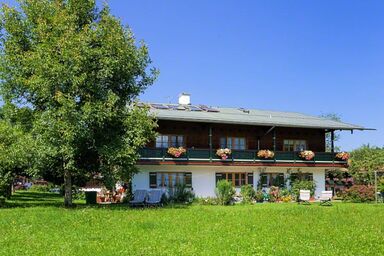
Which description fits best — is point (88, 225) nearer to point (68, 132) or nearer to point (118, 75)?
point (68, 132)

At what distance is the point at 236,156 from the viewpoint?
113 feet

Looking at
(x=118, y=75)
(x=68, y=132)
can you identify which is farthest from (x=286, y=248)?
(x=118, y=75)

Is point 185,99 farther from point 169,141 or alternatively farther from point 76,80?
point 76,80

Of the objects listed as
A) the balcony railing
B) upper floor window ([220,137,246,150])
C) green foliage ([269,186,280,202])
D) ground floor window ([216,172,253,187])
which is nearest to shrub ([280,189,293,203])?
green foliage ([269,186,280,202])

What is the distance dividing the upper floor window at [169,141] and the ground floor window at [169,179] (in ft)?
6.56

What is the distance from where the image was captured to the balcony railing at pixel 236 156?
106 feet

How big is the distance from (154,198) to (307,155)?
43.5ft

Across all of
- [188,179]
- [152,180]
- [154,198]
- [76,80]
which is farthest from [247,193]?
[76,80]

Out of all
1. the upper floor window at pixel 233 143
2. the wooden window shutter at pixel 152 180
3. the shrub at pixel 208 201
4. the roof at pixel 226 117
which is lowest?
the shrub at pixel 208 201

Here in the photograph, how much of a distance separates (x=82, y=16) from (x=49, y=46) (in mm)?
3116

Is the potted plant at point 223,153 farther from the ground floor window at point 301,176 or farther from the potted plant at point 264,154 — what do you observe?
the ground floor window at point 301,176

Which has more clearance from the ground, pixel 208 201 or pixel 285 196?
pixel 285 196

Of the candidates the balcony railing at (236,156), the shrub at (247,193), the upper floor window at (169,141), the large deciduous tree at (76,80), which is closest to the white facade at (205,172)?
the balcony railing at (236,156)

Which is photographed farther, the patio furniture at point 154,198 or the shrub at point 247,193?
the shrub at point 247,193
